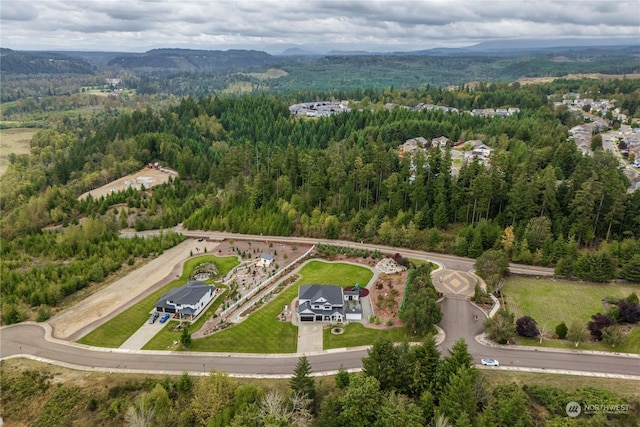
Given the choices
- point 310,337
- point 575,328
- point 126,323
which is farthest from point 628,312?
point 126,323

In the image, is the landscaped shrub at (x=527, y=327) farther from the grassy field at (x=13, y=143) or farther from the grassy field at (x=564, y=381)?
the grassy field at (x=13, y=143)

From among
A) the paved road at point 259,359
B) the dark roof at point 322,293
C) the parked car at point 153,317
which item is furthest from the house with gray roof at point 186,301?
the dark roof at point 322,293

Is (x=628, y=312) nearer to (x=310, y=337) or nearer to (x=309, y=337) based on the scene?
(x=310, y=337)

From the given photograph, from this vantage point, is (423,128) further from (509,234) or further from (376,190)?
(509,234)

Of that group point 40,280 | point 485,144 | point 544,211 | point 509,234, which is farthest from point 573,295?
point 40,280

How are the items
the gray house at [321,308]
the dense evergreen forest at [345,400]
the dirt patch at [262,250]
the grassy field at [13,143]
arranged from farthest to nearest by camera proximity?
the grassy field at [13,143]
the dirt patch at [262,250]
the gray house at [321,308]
the dense evergreen forest at [345,400]
